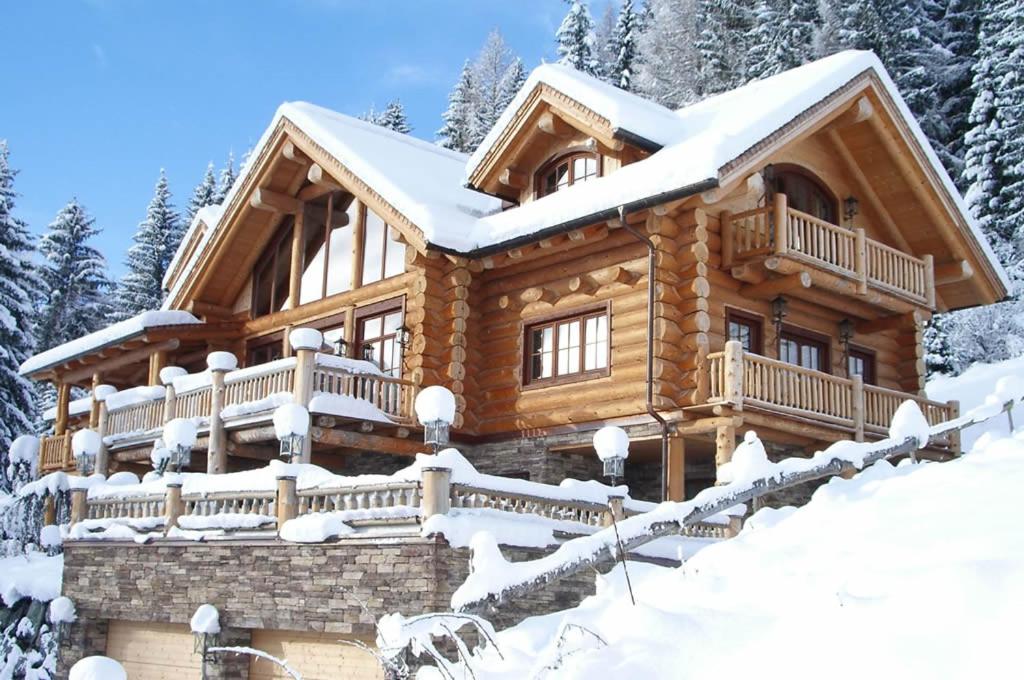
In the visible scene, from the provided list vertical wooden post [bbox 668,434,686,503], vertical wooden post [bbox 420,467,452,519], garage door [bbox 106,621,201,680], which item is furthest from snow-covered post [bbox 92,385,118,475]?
vertical wooden post [bbox 420,467,452,519]

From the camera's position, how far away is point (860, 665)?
260 inches

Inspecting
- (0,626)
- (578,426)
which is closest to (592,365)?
(578,426)

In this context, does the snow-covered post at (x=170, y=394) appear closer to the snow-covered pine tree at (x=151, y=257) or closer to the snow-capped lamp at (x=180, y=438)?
the snow-capped lamp at (x=180, y=438)

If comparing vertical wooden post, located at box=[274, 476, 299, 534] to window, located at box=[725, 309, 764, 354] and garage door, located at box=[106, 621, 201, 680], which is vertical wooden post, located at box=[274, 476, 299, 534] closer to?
garage door, located at box=[106, 621, 201, 680]

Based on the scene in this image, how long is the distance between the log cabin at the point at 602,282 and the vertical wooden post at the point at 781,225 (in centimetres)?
4

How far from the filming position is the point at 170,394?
22750mm

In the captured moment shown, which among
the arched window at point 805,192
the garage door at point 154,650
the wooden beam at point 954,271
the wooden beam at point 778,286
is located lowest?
the garage door at point 154,650

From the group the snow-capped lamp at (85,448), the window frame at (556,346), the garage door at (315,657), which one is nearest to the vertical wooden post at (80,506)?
the snow-capped lamp at (85,448)

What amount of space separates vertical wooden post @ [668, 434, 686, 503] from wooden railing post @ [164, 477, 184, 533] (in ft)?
25.7

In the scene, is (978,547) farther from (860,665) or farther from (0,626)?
(0,626)

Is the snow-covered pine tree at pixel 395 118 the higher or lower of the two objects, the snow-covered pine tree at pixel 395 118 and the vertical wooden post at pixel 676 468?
the higher

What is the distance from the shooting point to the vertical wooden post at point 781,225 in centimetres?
1867

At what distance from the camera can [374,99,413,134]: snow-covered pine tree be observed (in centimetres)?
6438

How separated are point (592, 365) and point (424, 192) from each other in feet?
17.2
